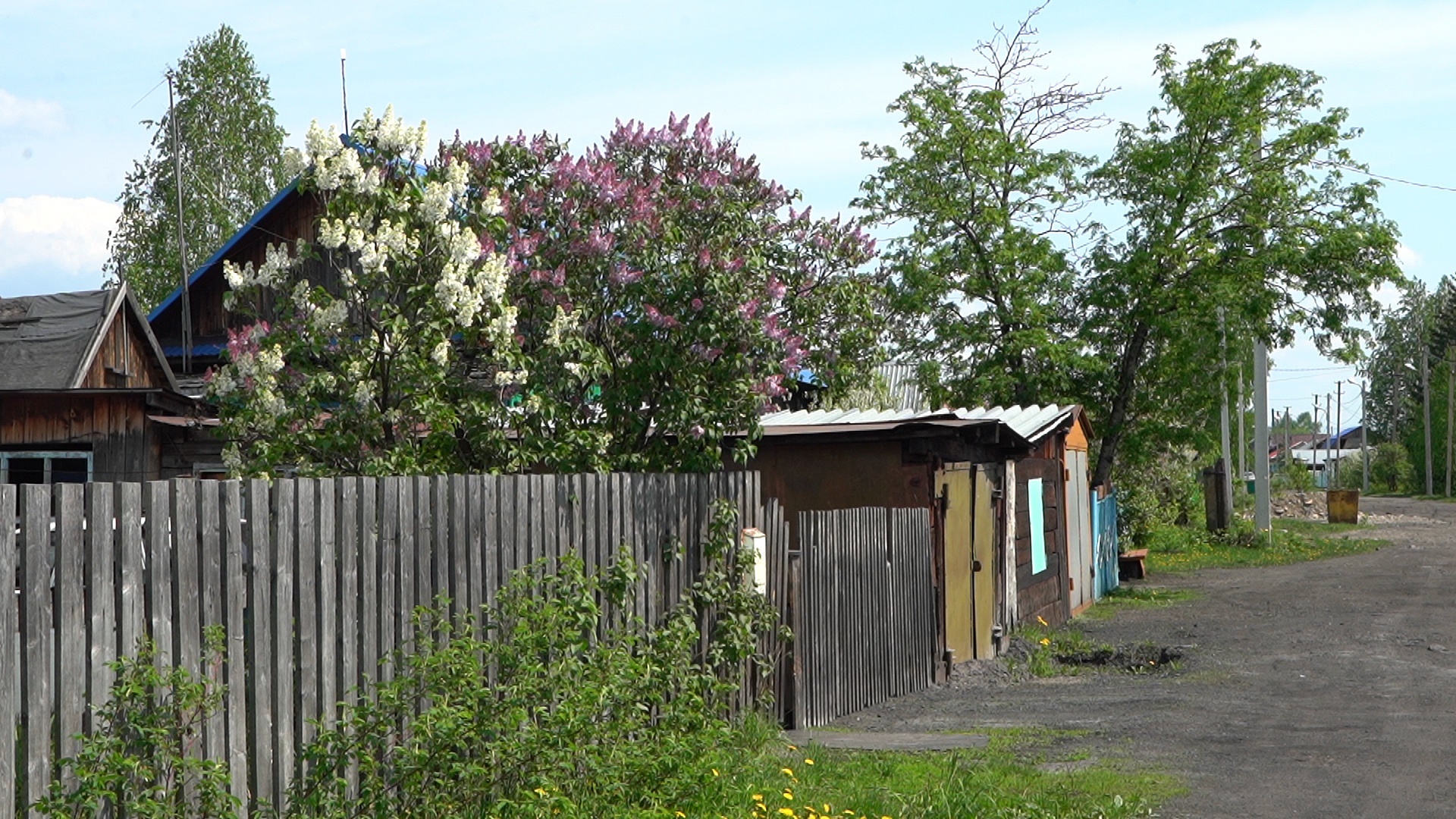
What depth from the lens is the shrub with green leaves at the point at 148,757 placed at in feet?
15.8

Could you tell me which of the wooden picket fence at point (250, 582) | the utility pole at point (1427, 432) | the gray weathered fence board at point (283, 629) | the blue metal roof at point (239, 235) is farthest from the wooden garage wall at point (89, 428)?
the utility pole at point (1427, 432)

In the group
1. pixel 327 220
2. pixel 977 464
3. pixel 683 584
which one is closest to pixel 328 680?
pixel 683 584

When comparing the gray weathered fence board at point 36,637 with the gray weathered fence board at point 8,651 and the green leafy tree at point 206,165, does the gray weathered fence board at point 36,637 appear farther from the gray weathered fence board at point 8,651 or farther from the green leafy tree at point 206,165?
the green leafy tree at point 206,165

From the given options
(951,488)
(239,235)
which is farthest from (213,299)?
(951,488)

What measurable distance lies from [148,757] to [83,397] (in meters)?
13.5

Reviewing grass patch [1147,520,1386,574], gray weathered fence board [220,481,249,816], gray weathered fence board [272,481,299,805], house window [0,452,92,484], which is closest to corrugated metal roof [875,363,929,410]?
grass patch [1147,520,1386,574]

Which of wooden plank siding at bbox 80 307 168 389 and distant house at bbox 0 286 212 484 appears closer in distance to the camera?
distant house at bbox 0 286 212 484

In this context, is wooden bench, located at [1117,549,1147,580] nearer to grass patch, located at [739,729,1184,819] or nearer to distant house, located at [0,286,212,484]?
distant house, located at [0,286,212,484]

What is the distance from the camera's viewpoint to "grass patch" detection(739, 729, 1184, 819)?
7410 millimetres

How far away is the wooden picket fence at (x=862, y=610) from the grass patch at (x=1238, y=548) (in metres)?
16.5

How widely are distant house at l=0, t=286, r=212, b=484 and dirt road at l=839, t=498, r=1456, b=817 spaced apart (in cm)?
952

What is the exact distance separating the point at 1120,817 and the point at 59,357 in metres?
15.2

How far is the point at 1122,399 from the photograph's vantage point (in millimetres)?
27312

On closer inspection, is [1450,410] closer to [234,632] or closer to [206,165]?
[206,165]
